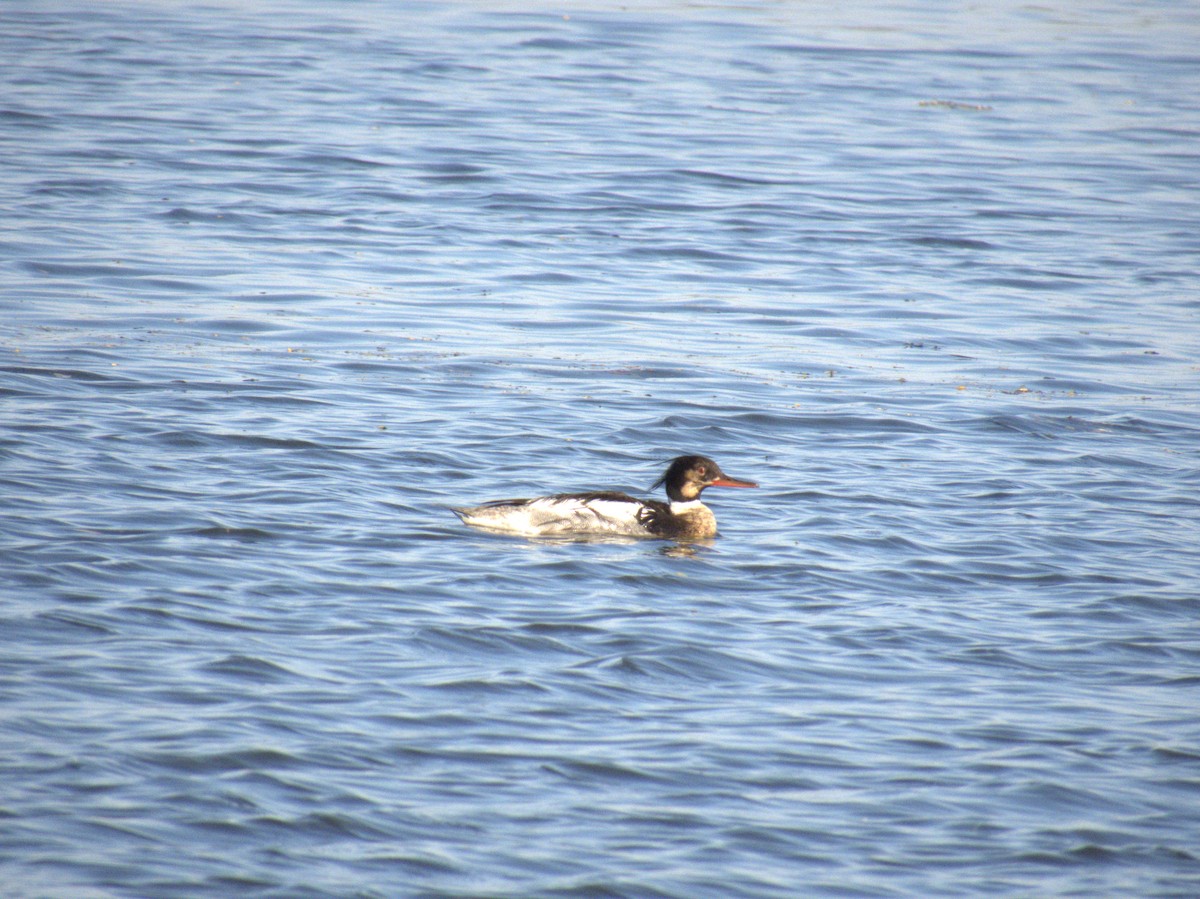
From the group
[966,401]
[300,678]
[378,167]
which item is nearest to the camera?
[300,678]

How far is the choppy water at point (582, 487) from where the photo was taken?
20.7ft

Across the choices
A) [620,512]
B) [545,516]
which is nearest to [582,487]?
[620,512]

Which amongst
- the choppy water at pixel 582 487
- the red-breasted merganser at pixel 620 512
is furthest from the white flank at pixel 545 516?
the choppy water at pixel 582 487

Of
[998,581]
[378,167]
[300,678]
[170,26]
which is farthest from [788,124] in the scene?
[300,678]

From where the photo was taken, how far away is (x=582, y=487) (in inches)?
430

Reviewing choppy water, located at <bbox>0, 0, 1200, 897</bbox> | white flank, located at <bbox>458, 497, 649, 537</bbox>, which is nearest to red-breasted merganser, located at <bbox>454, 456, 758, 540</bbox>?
white flank, located at <bbox>458, 497, 649, 537</bbox>

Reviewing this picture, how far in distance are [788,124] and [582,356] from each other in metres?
13.2

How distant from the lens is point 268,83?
2708 centimetres

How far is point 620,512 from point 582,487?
87 centimetres

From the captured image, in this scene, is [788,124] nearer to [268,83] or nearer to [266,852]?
[268,83]

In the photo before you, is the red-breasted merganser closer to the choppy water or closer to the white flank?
the white flank

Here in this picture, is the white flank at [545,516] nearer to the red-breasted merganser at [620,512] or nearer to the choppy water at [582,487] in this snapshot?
the red-breasted merganser at [620,512]

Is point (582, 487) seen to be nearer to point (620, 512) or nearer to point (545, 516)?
point (620, 512)

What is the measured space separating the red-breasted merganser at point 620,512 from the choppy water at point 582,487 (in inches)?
7.5
